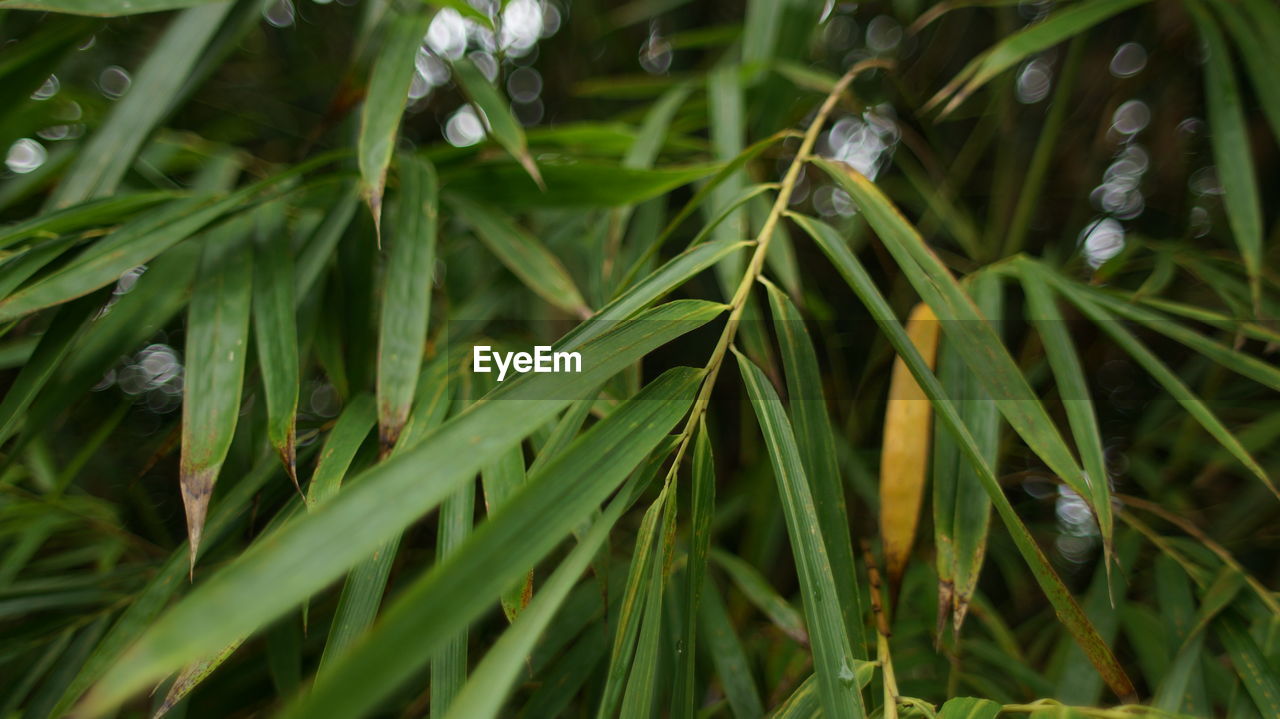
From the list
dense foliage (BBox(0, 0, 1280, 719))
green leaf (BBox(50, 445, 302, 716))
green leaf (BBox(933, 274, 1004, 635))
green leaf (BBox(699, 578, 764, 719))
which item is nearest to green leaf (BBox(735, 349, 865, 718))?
dense foliage (BBox(0, 0, 1280, 719))

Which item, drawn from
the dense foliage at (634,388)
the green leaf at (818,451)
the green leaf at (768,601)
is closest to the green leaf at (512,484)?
the dense foliage at (634,388)

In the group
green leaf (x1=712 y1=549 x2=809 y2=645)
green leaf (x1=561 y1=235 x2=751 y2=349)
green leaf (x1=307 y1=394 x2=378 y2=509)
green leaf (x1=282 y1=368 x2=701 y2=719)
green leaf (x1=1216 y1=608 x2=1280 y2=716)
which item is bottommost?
green leaf (x1=1216 y1=608 x2=1280 y2=716)

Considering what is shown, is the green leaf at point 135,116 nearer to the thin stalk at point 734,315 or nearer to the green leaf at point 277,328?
the green leaf at point 277,328

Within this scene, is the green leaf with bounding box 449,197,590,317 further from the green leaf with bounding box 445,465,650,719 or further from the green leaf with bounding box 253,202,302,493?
the green leaf with bounding box 445,465,650,719

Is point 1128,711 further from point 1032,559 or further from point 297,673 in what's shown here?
point 297,673

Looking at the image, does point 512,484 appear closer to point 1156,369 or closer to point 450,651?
point 450,651

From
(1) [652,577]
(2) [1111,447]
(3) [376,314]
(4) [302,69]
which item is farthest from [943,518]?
(4) [302,69]
